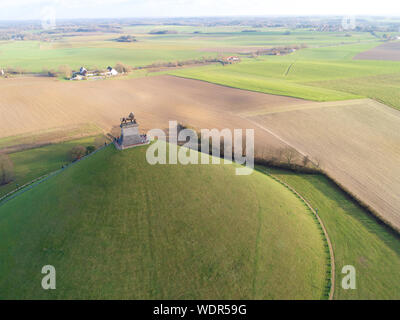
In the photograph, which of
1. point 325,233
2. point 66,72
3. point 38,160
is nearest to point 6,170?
point 38,160

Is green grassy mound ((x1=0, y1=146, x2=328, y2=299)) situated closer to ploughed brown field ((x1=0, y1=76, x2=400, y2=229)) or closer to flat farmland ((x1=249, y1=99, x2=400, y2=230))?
flat farmland ((x1=249, y1=99, x2=400, y2=230))

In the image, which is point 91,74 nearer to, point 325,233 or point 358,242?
point 325,233

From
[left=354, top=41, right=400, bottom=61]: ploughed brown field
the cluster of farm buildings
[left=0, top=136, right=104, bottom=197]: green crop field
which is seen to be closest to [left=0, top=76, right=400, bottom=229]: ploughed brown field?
the cluster of farm buildings

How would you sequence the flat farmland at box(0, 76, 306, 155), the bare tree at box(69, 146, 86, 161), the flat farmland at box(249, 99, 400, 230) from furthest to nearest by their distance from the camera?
the flat farmland at box(0, 76, 306, 155) → the bare tree at box(69, 146, 86, 161) → the flat farmland at box(249, 99, 400, 230)

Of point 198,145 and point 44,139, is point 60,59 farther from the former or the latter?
point 198,145

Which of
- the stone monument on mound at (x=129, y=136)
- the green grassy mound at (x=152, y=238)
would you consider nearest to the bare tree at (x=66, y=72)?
the green grassy mound at (x=152, y=238)
